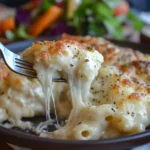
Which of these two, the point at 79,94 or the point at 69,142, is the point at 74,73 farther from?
the point at 69,142

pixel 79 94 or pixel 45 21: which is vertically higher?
pixel 79 94

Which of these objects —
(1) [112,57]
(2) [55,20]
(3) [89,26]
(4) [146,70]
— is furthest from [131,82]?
(2) [55,20]

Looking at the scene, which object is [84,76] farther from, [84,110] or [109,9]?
[109,9]

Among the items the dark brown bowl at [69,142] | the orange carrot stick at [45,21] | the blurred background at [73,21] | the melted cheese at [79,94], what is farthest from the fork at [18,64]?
the orange carrot stick at [45,21]

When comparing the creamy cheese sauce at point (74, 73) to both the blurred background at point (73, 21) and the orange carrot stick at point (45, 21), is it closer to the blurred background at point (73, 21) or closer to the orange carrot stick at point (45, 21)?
the blurred background at point (73, 21)

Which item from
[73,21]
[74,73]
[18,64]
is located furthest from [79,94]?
[73,21]

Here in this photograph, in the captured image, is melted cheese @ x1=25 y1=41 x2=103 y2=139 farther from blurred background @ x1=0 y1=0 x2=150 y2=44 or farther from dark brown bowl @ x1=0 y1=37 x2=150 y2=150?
blurred background @ x1=0 y1=0 x2=150 y2=44
